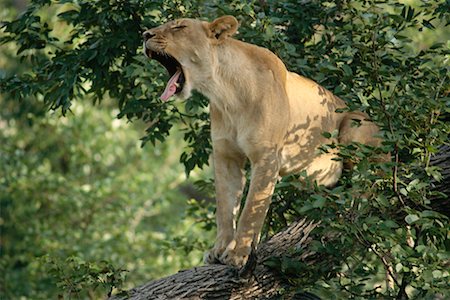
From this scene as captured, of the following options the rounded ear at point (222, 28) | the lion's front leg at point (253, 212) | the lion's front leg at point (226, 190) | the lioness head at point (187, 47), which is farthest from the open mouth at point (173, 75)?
the lion's front leg at point (253, 212)

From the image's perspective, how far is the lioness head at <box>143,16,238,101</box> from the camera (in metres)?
4.75

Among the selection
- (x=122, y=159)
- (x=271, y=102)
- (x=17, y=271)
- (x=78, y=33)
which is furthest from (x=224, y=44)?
(x=122, y=159)

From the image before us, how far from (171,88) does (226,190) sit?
0.61 m

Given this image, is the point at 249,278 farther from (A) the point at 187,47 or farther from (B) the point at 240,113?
(A) the point at 187,47

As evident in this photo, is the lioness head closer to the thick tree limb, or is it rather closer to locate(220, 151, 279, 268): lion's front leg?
locate(220, 151, 279, 268): lion's front leg

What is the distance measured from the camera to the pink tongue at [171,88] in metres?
4.72

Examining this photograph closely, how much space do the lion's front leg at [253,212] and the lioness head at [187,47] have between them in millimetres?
511

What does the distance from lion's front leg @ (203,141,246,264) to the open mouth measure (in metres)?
0.36

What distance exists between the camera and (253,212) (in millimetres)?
4676

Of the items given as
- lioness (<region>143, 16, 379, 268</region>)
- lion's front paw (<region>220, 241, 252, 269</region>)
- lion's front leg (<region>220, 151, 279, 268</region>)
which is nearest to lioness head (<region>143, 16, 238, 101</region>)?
lioness (<region>143, 16, 379, 268</region>)

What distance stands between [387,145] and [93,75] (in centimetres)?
225

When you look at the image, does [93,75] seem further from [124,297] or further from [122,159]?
[122,159]

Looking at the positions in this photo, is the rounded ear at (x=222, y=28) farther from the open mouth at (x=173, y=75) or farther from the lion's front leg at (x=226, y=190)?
the lion's front leg at (x=226, y=190)

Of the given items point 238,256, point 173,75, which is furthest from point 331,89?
point 238,256
